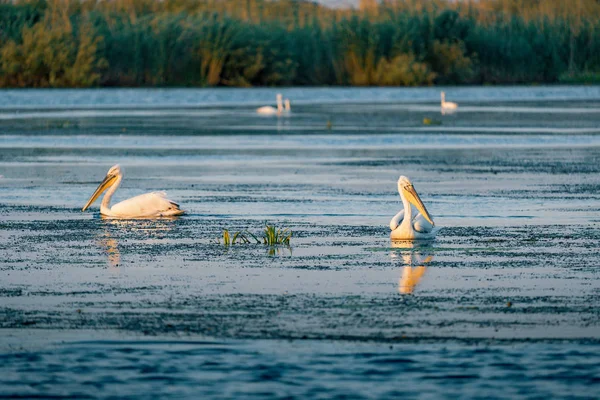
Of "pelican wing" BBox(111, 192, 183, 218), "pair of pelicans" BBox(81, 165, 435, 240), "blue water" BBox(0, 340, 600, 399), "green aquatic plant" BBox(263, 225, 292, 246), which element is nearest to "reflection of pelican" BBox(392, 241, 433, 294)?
"pair of pelicans" BBox(81, 165, 435, 240)

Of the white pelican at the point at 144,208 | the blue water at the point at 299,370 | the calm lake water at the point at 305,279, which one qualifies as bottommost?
the blue water at the point at 299,370

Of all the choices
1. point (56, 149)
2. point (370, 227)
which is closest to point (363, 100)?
point (56, 149)

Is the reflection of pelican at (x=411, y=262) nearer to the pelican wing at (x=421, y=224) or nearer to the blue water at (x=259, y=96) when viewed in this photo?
the pelican wing at (x=421, y=224)

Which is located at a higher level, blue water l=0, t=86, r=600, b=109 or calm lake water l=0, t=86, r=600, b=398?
blue water l=0, t=86, r=600, b=109

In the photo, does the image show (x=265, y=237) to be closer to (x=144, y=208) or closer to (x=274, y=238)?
(x=274, y=238)

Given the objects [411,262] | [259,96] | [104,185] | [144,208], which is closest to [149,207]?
[144,208]

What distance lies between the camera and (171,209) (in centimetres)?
1370

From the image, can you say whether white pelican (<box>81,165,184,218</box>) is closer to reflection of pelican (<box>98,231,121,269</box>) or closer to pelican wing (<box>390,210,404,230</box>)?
reflection of pelican (<box>98,231,121,269</box>)

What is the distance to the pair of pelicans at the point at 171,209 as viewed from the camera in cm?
1180

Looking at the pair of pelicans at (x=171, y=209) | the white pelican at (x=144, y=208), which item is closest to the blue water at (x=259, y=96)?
the pair of pelicans at (x=171, y=209)

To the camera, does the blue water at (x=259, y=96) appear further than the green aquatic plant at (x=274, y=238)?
Yes

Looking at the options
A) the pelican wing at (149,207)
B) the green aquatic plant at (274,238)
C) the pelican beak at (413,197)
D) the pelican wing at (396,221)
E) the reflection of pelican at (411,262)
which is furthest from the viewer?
the pelican wing at (149,207)

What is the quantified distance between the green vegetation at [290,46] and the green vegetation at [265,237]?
3776 centimetres

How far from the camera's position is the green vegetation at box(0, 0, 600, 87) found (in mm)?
50219
